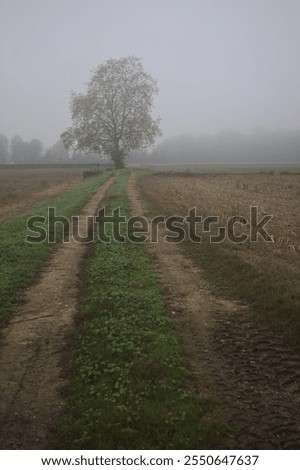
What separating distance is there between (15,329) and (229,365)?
15.3 ft

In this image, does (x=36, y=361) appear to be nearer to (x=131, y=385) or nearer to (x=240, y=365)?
(x=131, y=385)

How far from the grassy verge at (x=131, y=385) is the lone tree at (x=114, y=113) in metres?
61.8

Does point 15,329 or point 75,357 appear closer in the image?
point 75,357

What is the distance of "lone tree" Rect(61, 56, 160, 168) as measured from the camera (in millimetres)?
67062

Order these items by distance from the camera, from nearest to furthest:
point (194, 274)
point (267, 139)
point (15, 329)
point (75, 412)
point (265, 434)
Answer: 1. point (265, 434)
2. point (75, 412)
3. point (15, 329)
4. point (194, 274)
5. point (267, 139)

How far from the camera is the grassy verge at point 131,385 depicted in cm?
500

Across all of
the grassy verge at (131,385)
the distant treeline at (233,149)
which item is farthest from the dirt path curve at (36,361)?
the distant treeline at (233,149)

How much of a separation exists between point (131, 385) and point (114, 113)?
67441 mm

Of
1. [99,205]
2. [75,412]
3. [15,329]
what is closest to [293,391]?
[75,412]

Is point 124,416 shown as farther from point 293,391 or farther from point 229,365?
point 293,391

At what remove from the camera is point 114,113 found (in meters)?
68.4

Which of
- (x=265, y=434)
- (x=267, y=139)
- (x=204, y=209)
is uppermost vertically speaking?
(x=267, y=139)

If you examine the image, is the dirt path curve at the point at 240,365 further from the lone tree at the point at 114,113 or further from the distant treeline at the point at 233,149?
the distant treeline at the point at 233,149

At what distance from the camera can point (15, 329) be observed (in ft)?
26.8
